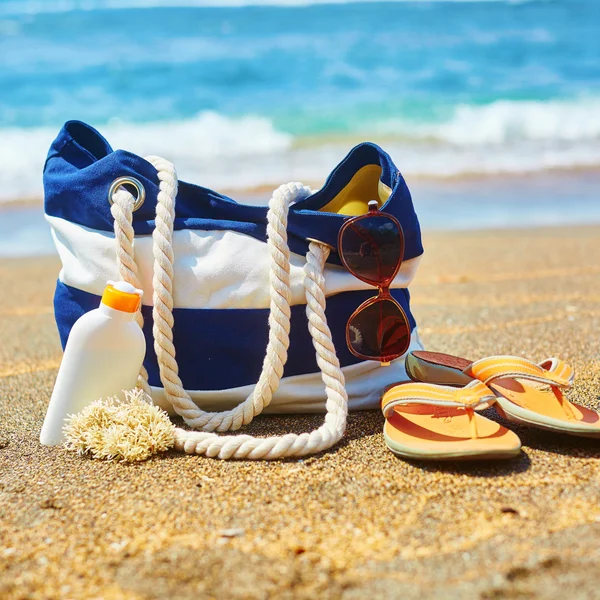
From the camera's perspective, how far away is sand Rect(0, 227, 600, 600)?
1312 millimetres

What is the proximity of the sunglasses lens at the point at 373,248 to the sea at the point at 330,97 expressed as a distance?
405 centimetres

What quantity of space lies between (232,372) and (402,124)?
332 inches

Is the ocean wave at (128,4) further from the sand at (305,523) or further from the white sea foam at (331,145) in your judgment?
the sand at (305,523)

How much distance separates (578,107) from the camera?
10406 millimetres

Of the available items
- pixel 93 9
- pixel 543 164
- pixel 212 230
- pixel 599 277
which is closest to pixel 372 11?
pixel 93 9

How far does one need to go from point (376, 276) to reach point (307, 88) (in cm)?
1049

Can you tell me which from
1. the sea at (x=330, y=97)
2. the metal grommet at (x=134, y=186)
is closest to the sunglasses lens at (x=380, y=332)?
the metal grommet at (x=134, y=186)

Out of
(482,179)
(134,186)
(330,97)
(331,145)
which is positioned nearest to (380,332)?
(134,186)

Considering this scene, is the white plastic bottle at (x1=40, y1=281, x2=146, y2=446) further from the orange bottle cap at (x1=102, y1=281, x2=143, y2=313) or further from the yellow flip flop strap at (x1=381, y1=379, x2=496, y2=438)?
the yellow flip flop strap at (x1=381, y1=379, x2=496, y2=438)

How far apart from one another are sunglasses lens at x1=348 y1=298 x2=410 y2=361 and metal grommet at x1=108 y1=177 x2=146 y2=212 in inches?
26.3

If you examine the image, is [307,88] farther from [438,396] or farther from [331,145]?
[438,396]

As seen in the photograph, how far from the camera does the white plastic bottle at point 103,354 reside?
187cm

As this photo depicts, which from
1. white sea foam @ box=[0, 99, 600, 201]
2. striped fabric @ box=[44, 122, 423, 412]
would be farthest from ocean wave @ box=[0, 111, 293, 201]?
→ striped fabric @ box=[44, 122, 423, 412]

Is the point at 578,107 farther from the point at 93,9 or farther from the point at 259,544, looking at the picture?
the point at 93,9
